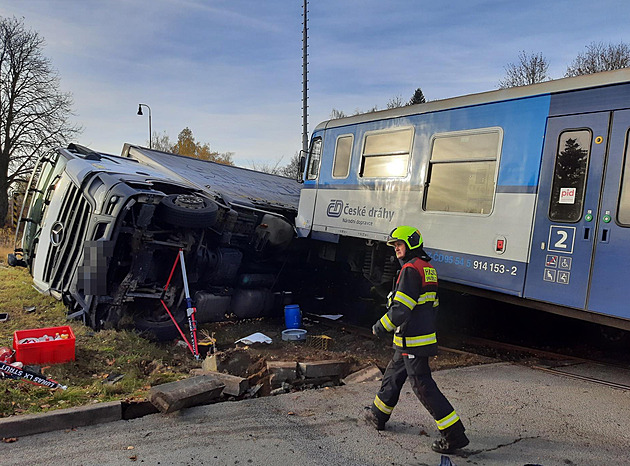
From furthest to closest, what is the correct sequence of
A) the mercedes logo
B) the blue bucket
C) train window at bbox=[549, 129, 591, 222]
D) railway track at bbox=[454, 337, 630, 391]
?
1. the blue bucket
2. the mercedes logo
3. railway track at bbox=[454, 337, 630, 391]
4. train window at bbox=[549, 129, 591, 222]

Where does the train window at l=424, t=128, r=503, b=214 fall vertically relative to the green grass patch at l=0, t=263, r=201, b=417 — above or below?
above

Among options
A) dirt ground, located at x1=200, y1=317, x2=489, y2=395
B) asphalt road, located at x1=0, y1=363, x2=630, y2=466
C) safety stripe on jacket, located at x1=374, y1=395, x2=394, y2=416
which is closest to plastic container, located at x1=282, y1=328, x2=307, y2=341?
dirt ground, located at x1=200, y1=317, x2=489, y2=395

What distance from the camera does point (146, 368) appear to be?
18.0 feet

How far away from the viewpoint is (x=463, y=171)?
6191 millimetres

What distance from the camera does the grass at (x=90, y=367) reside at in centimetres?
410

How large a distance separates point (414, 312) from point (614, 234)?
2.50 m

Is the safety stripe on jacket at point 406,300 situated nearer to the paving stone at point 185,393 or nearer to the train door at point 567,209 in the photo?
the paving stone at point 185,393

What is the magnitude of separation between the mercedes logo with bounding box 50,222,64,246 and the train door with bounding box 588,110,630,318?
282 inches

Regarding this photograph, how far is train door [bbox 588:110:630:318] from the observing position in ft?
15.4

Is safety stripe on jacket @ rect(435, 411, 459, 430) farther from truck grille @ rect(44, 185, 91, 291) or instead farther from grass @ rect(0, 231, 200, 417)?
truck grille @ rect(44, 185, 91, 291)

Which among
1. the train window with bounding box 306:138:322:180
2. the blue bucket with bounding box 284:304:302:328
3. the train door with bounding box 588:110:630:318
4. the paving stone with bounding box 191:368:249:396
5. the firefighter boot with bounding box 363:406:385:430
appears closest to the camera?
the firefighter boot with bounding box 363:406:385:430

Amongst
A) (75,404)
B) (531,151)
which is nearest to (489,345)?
(531,151)

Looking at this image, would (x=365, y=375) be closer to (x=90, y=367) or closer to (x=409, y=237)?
(x=409, y=237)

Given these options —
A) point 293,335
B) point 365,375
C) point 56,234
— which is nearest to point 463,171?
point 365,375
